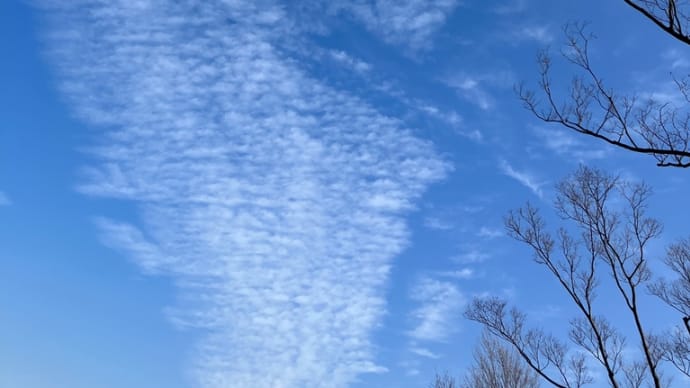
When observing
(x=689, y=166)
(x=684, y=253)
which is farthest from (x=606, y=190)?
(x=689, y=166)

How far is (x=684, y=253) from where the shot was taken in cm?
1267

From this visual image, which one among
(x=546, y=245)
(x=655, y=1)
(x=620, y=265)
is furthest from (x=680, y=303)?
(x=655, y=1)

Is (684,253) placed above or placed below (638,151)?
above

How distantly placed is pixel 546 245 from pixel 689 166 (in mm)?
7073

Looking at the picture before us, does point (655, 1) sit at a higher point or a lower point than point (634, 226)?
lower

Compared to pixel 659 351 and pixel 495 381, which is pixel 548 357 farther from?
pixel 495 381

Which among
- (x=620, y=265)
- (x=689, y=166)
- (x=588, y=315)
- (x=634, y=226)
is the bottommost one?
(x=689, y=166)

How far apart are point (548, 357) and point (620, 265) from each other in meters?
2.59

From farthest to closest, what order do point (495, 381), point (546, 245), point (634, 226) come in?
1. point (495, 381)
2. point (546, 245)
3. point (634, 226)

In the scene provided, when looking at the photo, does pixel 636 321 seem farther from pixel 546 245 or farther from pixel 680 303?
pixel 680 303

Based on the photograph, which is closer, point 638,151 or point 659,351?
point 638,151

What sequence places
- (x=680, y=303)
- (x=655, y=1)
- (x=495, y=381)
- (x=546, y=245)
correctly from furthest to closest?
(x=495, y=381), (x=680, y=303), (x=546, y=245), (x=655, y=1)

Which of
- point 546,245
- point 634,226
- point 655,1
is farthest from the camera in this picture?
point 546,245

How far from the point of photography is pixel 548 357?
453 inches
